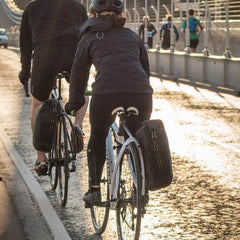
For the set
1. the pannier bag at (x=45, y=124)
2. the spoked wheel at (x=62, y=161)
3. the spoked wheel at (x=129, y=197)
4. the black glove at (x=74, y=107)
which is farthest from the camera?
the pannier bag at (x=45, y=124)

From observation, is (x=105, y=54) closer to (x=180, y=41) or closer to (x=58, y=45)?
(x=58, y=45)

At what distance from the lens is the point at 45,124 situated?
7.23 meters

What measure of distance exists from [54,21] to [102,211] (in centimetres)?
191

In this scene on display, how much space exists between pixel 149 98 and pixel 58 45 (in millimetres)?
1964

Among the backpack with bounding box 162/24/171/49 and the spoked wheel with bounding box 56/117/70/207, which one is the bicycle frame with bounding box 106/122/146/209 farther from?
the backpack with bounding box 162/24/171/49

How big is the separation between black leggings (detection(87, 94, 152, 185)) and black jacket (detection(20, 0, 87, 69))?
172 centimetres

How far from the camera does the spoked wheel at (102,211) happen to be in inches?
237

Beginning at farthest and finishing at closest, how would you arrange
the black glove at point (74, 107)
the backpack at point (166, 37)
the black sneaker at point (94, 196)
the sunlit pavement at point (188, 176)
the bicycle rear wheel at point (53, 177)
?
the backpack at point (166, 37) → the bicycle rear wheel at point (53, 177) → the sunlit pavement at point (188, 176) → the black sneaker at point (94, 196) → the black glove at point (74, 107)

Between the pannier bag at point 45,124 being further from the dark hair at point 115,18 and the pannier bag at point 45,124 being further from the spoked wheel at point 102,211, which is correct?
the dark hair at point 115,18

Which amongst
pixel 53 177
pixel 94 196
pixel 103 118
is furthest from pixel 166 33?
pixel 103 118

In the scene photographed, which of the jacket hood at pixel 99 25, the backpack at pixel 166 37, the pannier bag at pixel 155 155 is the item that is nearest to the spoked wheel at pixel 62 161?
the jacket hood at pixel 99 25

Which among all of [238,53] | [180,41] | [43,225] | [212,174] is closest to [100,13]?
[43,225]

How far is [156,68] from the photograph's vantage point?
95.5 feet

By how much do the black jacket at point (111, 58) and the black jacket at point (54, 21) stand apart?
1690 mm
